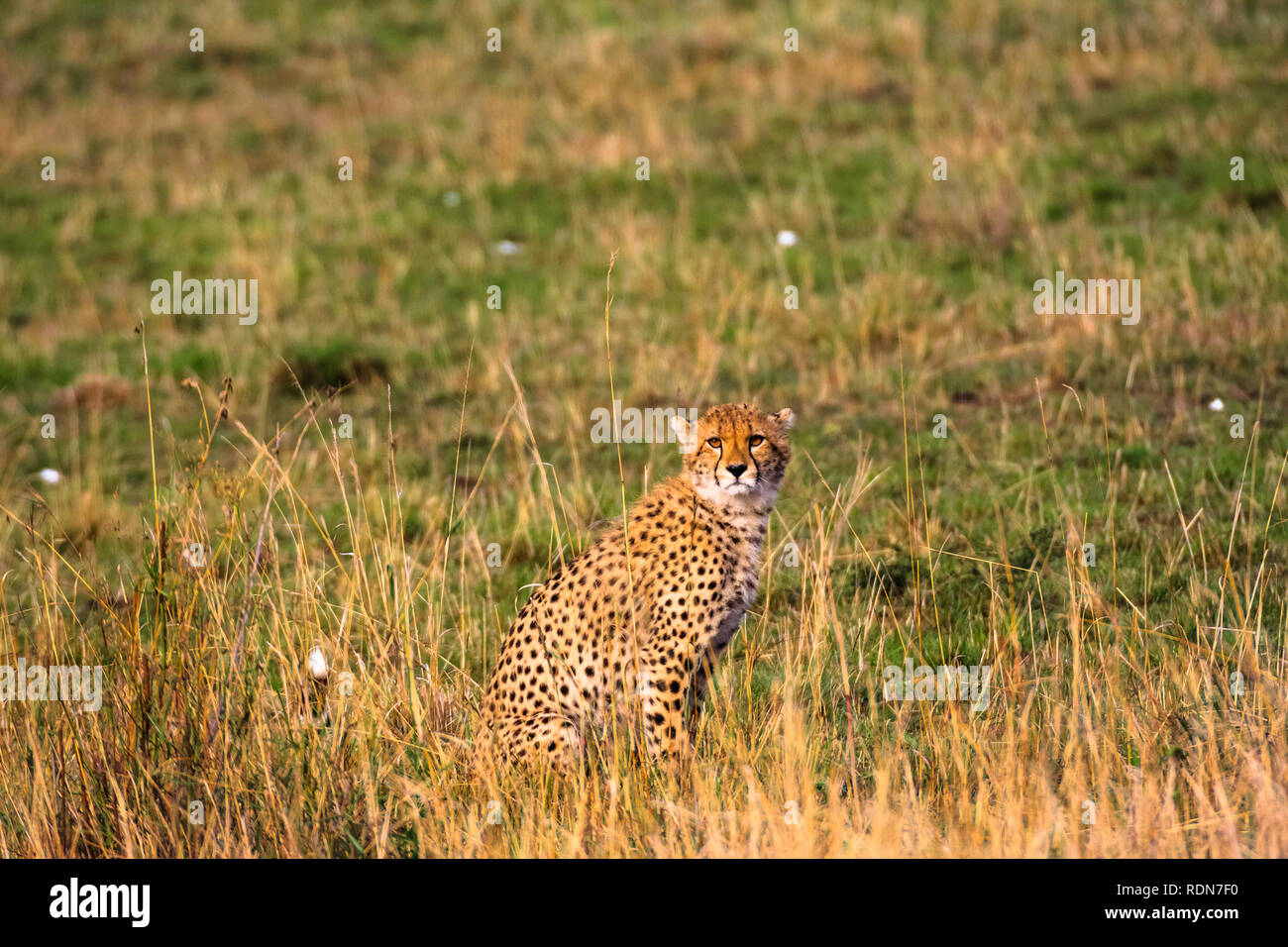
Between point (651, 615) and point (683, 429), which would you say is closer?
point (651, 615)

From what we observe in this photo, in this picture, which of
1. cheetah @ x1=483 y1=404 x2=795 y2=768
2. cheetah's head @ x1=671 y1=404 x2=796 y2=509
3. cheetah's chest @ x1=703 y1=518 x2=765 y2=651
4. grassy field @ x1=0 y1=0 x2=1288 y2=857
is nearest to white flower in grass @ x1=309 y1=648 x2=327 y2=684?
grassy field @ x1=0 y1=0 x2=1288 y2=857

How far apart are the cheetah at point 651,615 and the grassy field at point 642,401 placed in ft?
0.59

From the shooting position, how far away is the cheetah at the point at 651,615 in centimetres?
502

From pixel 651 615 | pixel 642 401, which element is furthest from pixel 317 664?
pixel 642 401

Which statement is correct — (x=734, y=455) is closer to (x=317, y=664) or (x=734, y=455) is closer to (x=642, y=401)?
(x=317, y=664)

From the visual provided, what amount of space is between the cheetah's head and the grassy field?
0.36m

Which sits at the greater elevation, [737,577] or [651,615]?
[737,577]

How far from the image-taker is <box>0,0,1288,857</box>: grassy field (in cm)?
466

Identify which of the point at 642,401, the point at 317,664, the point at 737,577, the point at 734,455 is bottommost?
the point at 317,664

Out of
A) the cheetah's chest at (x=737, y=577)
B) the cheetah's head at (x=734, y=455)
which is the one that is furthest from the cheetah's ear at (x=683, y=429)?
the cheetah's chest at (x=737, y=577)

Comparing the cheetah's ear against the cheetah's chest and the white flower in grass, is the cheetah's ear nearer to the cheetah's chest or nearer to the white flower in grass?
the cheetah's chest

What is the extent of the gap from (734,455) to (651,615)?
0.58 m

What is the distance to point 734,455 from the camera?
205 inches

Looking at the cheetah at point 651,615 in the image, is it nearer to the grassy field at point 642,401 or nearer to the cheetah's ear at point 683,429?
the cheetah's ear at point 683,429
